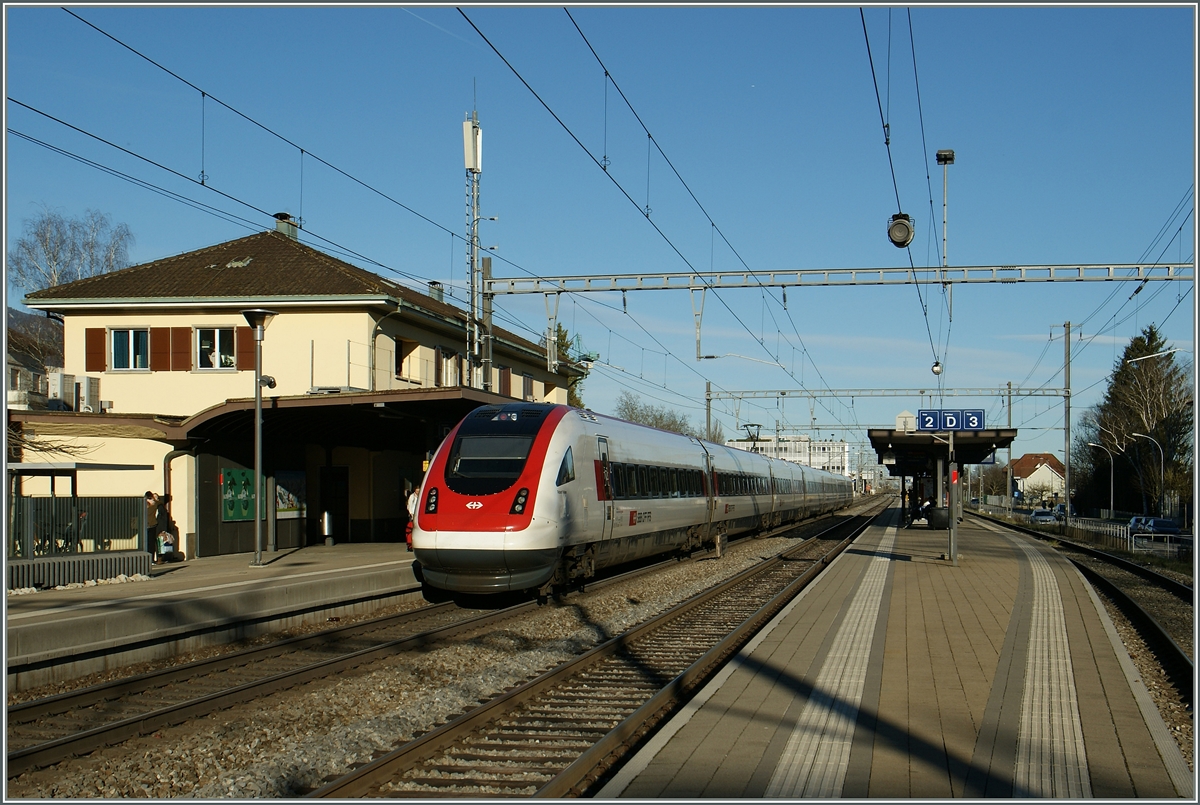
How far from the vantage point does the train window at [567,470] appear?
15.2 metres

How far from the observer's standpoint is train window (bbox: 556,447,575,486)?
15195 mm

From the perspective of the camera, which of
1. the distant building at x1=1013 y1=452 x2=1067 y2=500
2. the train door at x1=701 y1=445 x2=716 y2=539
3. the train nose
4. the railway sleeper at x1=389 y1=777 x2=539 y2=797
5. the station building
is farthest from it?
the distant building at x1=1013 y1=452 x2=1067 y2=500

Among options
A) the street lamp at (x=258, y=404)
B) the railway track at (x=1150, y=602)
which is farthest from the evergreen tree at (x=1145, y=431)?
the street lamp at (x=258, y=404)

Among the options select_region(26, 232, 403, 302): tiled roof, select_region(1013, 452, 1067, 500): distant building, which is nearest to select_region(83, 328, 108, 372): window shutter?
select_region(26, 232, 403, 302): tiled roof

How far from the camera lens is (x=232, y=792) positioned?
21.9 ft

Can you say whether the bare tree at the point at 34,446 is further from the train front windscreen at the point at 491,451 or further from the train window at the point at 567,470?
the train window at the point at 567,470

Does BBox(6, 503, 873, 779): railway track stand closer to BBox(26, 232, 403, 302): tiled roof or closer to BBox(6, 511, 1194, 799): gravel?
BBox(6, 511, 1194, 799): gravel

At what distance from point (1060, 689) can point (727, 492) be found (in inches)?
770

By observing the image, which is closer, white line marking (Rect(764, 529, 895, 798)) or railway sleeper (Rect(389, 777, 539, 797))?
white line marking (Rect(764, 529, 895, 798))

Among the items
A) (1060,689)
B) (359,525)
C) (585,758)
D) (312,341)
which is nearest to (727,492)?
(359,525)

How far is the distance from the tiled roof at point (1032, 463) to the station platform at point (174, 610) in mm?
143465

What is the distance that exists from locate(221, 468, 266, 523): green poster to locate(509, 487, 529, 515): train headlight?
38.3ft

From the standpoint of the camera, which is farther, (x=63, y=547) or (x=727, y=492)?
(x=727, y=492)

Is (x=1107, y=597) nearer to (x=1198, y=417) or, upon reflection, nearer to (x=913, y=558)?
(x=913, y=558)
